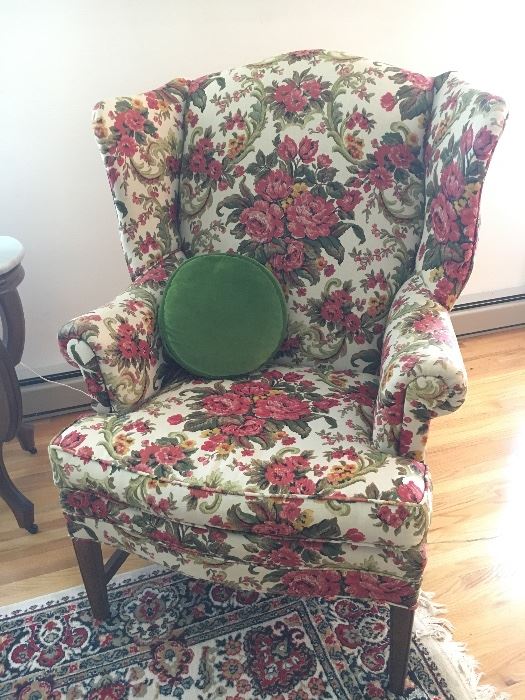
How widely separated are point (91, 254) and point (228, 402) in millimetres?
773

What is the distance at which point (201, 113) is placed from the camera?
1.35m

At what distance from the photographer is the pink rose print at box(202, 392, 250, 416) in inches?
45.3

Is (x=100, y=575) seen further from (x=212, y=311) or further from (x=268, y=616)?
(x=212, y=311)

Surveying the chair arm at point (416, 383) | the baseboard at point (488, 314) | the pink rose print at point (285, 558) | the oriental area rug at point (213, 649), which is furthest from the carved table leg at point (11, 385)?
the baseboard at point (488, 314)

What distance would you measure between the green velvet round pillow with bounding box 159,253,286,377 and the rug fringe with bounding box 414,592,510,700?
61 centimetres

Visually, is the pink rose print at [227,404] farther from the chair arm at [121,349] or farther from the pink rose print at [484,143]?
the pink rose print at [484,143]

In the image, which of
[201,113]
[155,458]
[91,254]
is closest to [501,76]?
[201,113]

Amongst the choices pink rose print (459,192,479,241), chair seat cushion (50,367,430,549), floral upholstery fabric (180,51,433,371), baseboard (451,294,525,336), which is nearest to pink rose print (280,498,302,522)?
chair seat cushion (50,367,430,549)

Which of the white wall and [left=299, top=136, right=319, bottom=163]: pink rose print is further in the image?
the white wall

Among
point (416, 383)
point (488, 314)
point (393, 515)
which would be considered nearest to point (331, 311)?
point (416, 383)

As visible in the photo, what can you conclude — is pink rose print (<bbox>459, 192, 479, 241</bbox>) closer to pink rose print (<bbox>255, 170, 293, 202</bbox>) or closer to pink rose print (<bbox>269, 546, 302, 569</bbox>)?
pink rose print (<bbox>255, 170, 293, 202</bbox>)

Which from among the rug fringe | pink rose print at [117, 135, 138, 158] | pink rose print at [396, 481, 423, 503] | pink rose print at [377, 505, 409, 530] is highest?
pink rose print at [117, 135, 138, 158]

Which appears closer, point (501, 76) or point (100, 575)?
point (100, 575)

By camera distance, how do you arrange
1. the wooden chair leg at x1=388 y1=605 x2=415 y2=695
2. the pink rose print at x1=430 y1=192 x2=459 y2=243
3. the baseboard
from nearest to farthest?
the wooden chair leg at x1=388 y1=605 x2=415 y2=695
the pink rose print at x1=430 y1=192 x2=459 y2=243
the baseboard
